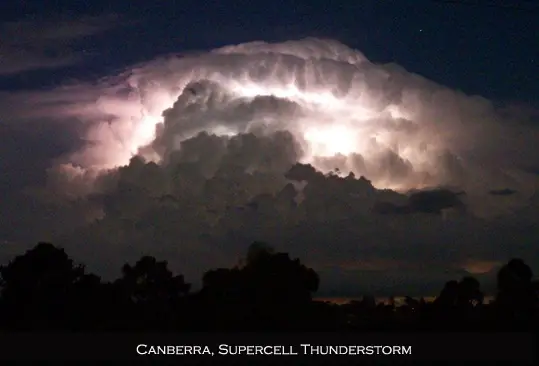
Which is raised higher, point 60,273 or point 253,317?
point 60,273

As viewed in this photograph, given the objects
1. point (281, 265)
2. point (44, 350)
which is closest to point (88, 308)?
point (281, 265)

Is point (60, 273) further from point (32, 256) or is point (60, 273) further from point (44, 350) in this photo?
point (44, 350)

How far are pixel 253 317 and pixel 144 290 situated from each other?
1513 cm

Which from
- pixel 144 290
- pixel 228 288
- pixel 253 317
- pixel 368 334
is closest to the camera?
pixel 368 334

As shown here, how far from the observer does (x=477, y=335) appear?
3672 centimetres
